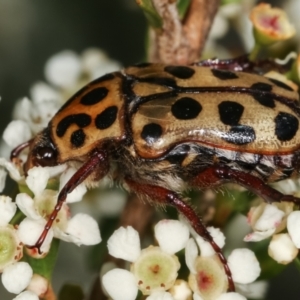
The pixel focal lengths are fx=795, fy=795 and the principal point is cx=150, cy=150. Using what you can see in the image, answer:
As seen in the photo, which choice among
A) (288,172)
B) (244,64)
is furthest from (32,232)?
(244,64)

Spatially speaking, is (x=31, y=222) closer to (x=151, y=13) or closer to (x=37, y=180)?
(x=37, y=180)

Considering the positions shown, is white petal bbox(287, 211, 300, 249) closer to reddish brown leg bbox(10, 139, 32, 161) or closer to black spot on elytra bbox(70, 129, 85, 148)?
black spot on elytra bbox(70, 129, 85, 148)

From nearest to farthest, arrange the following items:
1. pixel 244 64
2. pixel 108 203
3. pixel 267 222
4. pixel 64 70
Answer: pixel 267 222, pixel 244 64, pixel 108 203, pixel 64 70

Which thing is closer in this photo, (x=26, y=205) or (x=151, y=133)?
(x=26, y=205)

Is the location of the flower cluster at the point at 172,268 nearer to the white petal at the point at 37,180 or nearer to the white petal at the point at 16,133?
the white petal at the point at 37,180

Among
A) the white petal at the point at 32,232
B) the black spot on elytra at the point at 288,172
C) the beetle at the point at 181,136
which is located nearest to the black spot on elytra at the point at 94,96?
the beetle at the point at 181,136

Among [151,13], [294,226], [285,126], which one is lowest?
[294,226]

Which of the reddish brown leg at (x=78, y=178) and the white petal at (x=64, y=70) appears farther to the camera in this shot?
the white petal at (x=64, y=70)
